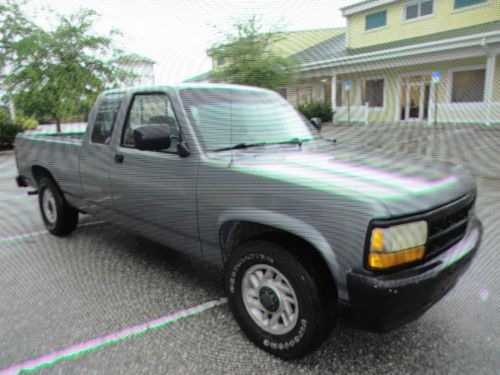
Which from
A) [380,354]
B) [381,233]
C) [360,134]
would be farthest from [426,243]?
[360,134]

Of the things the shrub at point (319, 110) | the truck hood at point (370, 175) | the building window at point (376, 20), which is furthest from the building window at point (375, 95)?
the truck hood at point (370, 175)

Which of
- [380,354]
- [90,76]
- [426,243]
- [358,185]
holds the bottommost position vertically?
[380,354]

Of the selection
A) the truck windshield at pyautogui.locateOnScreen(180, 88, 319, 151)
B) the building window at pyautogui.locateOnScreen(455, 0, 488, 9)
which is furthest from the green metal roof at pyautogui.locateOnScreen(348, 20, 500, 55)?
the truck windshield at pyautogui.locateOnScreen(180, 88, 319, 151)

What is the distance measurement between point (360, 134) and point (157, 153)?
2972mm

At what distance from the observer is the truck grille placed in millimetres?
1815

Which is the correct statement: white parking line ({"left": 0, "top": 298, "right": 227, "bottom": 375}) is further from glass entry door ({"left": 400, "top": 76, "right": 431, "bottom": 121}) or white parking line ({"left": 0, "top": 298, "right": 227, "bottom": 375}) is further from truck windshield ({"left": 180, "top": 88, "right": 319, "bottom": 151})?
glass entry door ({"left": 400, "top": 76, "right": 431, "bottom": 121})

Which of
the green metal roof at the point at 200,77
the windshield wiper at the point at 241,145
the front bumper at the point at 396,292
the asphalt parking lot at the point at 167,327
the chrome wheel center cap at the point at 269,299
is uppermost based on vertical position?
the green metal roof at the point at 200,77

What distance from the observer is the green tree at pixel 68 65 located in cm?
520

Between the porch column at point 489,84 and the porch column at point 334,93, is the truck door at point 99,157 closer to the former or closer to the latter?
the porch column at point 334,93

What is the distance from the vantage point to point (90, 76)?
5270 millimetres

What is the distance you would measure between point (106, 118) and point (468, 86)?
716 cm

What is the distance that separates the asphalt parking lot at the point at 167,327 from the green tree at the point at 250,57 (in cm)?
192

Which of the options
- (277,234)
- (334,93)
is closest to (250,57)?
(334,93)

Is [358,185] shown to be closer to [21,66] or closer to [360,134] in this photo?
[360,134]
